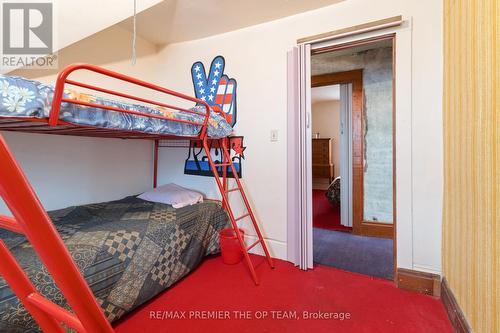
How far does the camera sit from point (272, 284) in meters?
1.89

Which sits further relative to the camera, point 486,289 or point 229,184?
point 229,184

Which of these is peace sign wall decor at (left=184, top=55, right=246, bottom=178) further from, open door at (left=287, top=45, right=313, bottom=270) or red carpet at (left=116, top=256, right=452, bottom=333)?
red carpet at (left=116, top=256, right=452, bottom=333)

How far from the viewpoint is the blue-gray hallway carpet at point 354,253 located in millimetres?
2176

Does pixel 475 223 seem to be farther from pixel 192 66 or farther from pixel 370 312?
pixel 192 66

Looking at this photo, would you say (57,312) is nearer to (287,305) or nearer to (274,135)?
(287,305)

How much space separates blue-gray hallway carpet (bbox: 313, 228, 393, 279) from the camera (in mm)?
2176

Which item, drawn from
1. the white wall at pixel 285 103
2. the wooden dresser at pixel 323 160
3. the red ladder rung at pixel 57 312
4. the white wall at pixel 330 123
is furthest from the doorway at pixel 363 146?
the white wall at pixel 330 123

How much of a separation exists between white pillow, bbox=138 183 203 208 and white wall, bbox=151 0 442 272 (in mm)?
262

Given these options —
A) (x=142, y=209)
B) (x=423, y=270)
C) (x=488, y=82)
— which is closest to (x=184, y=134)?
(x=142, y=209)

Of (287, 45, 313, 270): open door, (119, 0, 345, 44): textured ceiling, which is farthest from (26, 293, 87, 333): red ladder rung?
(119, 0, 345, 44): textured ceiling

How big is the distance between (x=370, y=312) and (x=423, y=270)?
562mm

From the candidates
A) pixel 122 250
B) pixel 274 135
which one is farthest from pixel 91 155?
pixel 274 135

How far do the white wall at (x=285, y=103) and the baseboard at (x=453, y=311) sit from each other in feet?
0.62

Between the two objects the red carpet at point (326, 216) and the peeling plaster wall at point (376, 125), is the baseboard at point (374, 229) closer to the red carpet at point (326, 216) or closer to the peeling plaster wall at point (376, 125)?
the peeling plaster wall at point (376, 125)
